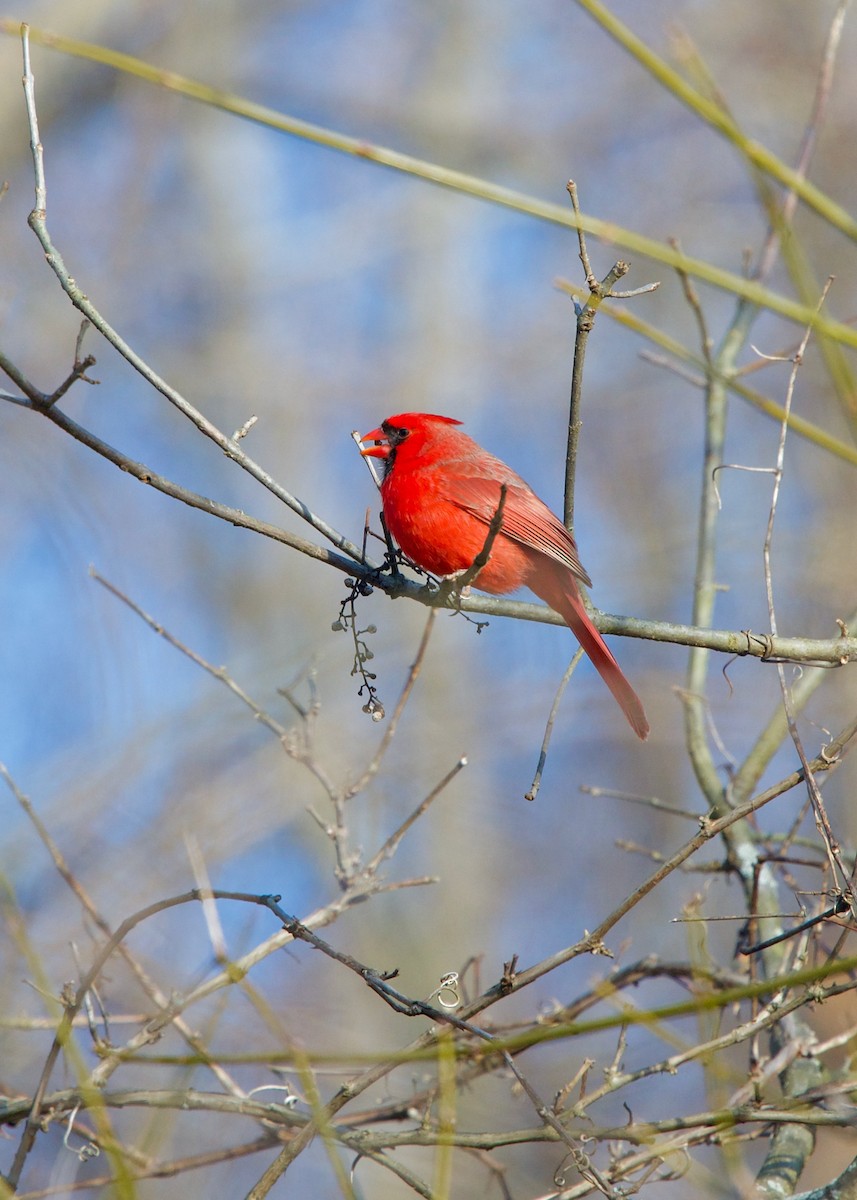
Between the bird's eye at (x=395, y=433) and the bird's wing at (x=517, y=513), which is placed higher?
the bird's eye at (x=395, y=433)

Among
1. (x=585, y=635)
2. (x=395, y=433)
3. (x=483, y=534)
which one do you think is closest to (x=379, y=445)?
(x=395, y=433)

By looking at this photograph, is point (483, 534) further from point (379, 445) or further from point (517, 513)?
point (379, 445)

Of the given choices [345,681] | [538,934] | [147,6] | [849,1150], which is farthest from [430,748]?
[147,6]

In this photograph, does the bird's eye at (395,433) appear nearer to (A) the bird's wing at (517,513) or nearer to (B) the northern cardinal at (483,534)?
(B) the northern cardinal at (483,534)

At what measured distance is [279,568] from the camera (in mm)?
11852

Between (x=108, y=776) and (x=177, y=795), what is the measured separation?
1.55 feet

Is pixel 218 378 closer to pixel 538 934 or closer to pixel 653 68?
pixel 538 934

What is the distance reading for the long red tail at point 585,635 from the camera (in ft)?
11.8

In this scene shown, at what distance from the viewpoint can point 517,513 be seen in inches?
156

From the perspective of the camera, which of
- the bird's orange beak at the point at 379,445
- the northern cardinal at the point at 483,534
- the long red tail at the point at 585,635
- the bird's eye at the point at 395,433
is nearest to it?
the long red tail at the point at 585,635

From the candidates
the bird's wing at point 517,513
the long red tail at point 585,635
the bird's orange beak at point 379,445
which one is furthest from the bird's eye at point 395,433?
the long red tail at point 585,635

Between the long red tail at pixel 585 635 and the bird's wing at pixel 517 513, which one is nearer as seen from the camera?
the long red tail at pixel 585 635

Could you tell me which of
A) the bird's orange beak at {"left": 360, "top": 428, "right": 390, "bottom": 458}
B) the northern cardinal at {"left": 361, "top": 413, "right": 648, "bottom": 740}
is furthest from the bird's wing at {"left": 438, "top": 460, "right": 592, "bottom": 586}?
the bird's orange beak at {"left": 360, "top": 428, "right": 390, "bottom": 458}

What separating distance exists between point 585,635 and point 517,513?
21.4 inches
